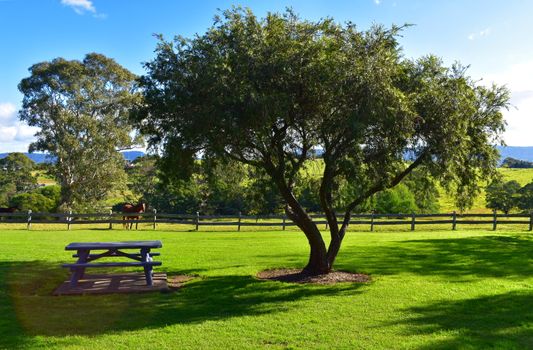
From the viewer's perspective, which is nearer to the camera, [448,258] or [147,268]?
[147,268]

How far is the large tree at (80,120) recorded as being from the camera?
36.6 metres

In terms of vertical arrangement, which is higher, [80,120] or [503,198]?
[80,120]

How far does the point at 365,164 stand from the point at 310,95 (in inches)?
76.5

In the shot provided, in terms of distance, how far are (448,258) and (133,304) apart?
10.3 m

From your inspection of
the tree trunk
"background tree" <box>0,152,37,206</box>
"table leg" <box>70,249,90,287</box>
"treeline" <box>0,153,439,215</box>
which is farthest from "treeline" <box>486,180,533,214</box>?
"background tree" <box>0,152,37,206</box>

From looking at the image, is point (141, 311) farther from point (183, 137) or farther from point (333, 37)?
point (333, 37)

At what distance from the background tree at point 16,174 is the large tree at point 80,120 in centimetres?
1696

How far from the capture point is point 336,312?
327 inches

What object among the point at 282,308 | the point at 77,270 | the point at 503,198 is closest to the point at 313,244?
the point at 282,308

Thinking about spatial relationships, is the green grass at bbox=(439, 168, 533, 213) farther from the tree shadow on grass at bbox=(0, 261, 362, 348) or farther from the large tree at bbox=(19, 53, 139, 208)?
the tree shadow on grass at bbox=(0, 261, 362, 348)

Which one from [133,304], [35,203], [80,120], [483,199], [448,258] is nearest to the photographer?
[133,304]

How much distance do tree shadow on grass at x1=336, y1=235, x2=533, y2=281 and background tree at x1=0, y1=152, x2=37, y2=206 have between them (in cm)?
4549

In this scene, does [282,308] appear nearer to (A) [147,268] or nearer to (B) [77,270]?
(A) [147,268]

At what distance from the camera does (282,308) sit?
28.3ft
